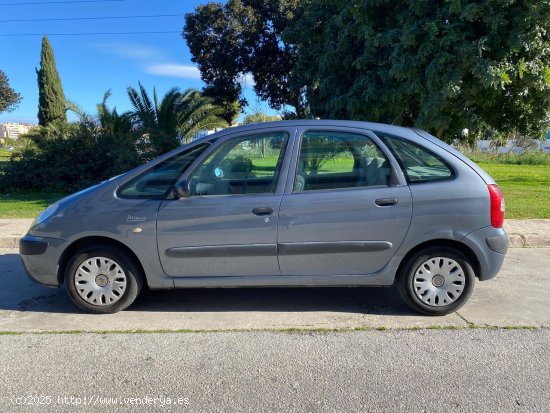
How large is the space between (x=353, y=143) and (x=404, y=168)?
0.52m

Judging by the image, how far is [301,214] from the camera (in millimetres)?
4078

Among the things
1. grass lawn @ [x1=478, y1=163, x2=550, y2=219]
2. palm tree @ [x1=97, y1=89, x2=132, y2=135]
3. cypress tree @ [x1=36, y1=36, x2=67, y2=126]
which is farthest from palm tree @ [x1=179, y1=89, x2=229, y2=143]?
grass lawn @ [x1=478, y1=163, x2=550, y2=219]

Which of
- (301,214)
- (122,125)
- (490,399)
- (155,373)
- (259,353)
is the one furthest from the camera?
(122,125)

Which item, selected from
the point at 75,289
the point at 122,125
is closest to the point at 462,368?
the point at 75,289

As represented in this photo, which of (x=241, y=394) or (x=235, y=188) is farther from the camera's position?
(x=235, y=188)

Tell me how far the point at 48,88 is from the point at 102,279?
19004 mm

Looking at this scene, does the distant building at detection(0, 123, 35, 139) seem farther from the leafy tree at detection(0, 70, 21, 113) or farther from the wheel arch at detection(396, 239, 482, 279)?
the wheel arch at detection(396, 239, 482, 279)

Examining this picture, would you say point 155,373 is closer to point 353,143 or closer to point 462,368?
point 462,368

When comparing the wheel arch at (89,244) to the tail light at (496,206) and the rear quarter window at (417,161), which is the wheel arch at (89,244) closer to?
the rear quarter window at (417,161)

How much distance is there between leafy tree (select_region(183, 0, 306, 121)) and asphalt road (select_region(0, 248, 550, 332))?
16.8m

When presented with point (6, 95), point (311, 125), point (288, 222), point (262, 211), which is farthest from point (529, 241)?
point (6, 95)

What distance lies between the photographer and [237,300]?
476 centimetres

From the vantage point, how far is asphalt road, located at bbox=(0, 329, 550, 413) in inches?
114

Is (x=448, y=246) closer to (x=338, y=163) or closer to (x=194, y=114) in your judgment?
(x=338, y=163)
